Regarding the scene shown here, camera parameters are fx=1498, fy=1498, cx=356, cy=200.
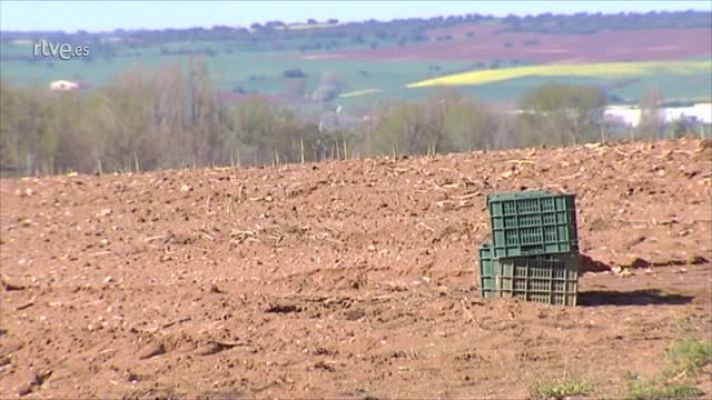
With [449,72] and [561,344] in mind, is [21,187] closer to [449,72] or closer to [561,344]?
[561,344]

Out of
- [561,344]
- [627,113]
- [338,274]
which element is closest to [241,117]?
[627,113]

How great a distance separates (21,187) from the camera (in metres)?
16.0

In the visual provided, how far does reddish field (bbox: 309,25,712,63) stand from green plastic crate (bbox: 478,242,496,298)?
133 feet

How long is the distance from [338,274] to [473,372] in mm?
2919

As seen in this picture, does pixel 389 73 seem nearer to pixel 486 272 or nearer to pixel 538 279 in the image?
pixel 486 272

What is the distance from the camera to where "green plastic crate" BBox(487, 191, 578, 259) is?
10.4 metres

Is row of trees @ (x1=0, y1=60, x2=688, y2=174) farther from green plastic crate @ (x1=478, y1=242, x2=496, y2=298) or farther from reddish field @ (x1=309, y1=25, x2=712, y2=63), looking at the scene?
reddish field @ (x1=309, y1=25, x2=712, y2=63)

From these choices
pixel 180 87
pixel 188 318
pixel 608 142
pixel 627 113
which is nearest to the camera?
pixel 188 318

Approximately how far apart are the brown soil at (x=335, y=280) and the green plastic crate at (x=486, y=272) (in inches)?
5.7

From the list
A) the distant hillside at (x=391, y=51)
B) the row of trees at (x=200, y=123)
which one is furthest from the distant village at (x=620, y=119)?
the distant hillside at (x=391, y=51)

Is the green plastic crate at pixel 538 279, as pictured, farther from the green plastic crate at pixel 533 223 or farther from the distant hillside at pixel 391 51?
the distant hillside at pixel 391 51

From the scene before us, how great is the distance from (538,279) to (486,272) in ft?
1.29

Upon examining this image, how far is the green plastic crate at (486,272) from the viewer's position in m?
10.8

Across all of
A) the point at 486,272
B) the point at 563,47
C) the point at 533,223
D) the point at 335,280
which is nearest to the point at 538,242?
the point at 533,223
